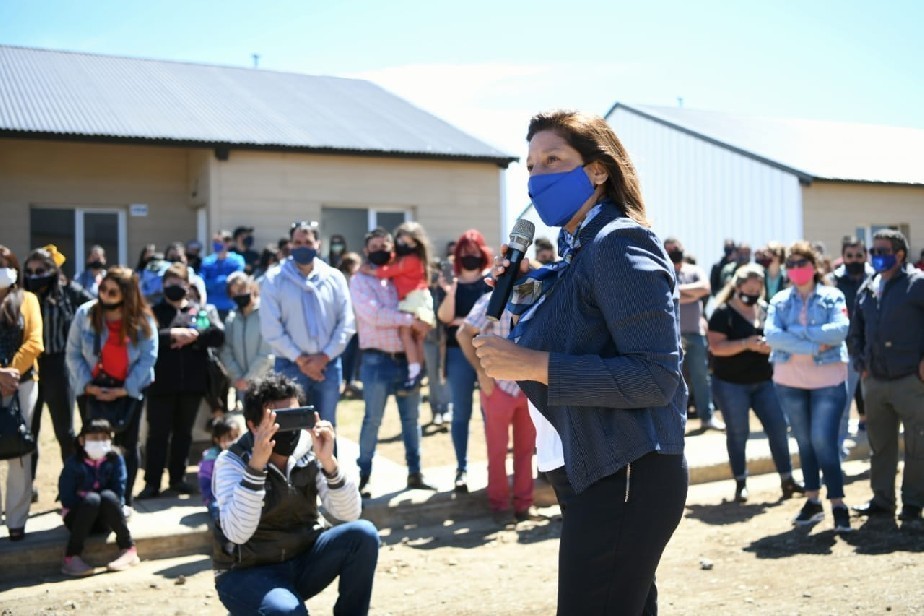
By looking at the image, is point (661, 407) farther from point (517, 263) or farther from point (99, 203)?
point (99, 203)

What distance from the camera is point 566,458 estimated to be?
2.64 meters

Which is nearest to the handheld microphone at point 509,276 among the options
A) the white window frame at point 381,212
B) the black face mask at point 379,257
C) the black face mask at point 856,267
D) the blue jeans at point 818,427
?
the blue jeans at point 818,427

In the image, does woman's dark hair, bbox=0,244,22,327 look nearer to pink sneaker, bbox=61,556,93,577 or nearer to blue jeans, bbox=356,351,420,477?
pink sneaker, bbox=61,556,93,577

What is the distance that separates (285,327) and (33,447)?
2.05m

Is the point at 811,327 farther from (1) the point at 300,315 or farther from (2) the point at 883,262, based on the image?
(1) the point at 300,315

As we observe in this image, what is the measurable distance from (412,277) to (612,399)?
601cm

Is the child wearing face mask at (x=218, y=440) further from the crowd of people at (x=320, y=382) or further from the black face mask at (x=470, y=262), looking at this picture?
the black face mask at (x=470, y=262)

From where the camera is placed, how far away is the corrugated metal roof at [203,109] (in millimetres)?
15312

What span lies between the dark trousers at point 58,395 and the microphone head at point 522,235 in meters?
6.02

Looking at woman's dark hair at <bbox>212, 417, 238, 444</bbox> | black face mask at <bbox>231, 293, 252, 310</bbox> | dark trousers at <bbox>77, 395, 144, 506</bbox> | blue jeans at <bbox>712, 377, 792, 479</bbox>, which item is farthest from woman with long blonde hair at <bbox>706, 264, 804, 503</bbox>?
dark trousers at <bbox>77, 395, 144, 506</bbox>

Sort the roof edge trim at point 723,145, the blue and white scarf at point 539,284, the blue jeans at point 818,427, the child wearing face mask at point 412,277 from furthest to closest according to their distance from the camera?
the roof edge trim at point 723,145 → the child wearing face mask at point 412,277 → the blue jeans at point 818,427 → the blue and white scarf at point 539,284

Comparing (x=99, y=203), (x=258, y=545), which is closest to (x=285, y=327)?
(x=258, y=545)

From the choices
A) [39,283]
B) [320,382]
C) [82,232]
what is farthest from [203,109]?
[320,382]

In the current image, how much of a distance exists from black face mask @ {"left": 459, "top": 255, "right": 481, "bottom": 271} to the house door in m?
9.54
